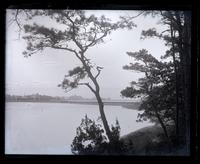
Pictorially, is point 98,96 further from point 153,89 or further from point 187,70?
point 187,70

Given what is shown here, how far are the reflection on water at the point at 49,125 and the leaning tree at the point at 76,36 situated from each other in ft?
0.46

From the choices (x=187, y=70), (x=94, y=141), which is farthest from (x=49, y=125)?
(x=187, y=70)

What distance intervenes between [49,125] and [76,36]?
0.81 meters

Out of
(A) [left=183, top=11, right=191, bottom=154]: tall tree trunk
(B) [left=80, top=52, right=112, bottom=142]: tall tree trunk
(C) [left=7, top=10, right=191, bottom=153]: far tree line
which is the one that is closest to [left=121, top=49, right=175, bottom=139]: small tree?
(C) [left=7, top=10, right=191, bottom=153]: far tree line

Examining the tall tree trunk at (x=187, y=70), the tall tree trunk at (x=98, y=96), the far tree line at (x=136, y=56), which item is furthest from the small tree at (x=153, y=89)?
the tall tree trunk at (x=98, y=96)

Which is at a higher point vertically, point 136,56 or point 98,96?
point 136,56

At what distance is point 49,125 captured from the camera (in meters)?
2.73

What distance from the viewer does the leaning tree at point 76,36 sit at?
2727 mm

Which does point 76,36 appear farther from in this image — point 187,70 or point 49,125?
point 187,70

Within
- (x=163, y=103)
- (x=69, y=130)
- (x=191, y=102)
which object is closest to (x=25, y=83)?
(x=69, y=130)

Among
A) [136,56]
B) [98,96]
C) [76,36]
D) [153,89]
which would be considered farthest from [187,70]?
[76,36]

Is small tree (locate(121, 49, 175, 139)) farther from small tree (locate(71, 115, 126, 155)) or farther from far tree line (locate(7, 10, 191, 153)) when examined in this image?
small tree (locate(71, 115, 126, 155))

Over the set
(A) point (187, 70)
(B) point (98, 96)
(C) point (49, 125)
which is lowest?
(C) point (49, 125)
